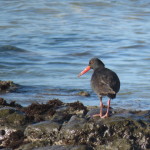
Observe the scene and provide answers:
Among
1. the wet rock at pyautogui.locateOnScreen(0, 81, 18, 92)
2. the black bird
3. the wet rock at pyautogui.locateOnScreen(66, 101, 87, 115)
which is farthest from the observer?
the wet rock at pyautogui.locateOnScreen(0, 81, 18, 92)

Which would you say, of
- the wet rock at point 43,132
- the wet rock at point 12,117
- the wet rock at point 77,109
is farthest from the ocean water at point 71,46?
the wet rock at point 43,132

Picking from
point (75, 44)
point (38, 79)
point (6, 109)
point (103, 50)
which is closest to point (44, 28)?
point (75, 44)

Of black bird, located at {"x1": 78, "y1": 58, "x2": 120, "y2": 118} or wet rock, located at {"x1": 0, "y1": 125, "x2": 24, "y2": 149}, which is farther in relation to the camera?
black bird, located at {"x1": 78, "y1": 58, "x2": 120, "y2": 118}

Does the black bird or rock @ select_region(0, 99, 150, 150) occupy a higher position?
the black bird

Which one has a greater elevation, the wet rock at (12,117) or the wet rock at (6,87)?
the wet rock at (12,117)

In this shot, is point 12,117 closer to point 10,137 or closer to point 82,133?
point 10,137

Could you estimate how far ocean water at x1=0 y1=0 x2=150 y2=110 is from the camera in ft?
39.0

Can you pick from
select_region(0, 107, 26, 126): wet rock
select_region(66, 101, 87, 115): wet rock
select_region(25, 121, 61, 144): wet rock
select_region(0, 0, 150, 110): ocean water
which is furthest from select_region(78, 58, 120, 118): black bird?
select_region(0, 0, 150, 110): ocean water

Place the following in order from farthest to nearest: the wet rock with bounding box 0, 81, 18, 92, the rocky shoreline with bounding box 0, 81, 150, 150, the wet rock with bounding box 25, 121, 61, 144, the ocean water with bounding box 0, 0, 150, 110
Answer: the ocean water with bounding box 0, 0, 150, 110
the wet rock with bounding box 0, 81, 18, 92
the wet rock with bounding box 25, 121, 61, 144
the rocky shoreline with bounding box 0, 81, 150, 150

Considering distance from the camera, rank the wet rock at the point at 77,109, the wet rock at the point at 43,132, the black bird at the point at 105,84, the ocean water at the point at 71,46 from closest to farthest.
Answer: the wet rock at the point at 43,132, the black bird at the point at 105,84, the wet rock at the point at 77,109, the ocean water at the point at 71,46

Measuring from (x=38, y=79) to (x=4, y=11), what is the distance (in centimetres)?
1562

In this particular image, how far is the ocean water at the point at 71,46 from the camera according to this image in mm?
11898

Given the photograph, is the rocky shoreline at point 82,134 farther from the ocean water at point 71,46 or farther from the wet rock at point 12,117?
the ocean water at point 71,46

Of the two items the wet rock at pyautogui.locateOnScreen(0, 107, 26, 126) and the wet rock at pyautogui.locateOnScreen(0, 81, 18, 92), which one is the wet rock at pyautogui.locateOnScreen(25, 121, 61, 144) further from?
the wet rock at pyautogui.locateOnScreen(0, 81, 18, 92)
